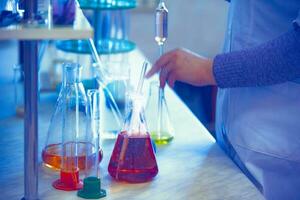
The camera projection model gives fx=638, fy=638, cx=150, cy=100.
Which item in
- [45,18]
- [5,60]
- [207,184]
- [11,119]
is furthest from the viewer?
[5,60]

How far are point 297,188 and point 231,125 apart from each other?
0.19 metres

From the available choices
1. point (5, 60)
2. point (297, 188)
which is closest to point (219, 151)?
point (297, 188)

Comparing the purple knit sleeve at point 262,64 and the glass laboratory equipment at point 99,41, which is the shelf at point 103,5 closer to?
the glass laboratory equipment at point 99,41

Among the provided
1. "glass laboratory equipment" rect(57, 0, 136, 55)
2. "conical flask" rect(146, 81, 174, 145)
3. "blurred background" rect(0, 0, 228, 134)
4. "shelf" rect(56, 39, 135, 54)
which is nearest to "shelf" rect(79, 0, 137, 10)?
"glass laboratory equipment" rect(57, 0, 136, 55)

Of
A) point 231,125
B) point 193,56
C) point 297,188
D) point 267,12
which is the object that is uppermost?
point 267,12

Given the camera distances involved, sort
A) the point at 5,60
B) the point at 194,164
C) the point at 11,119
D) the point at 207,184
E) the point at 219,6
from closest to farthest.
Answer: the point at 207,184 → the point at 194,164 → the point at 11,119 → the point at 5,60 → the point at 219,6

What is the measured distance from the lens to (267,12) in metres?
1.33

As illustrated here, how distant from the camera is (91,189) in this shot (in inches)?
44.3

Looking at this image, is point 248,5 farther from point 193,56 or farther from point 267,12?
point 193,56

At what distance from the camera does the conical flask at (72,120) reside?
1196 millimetres

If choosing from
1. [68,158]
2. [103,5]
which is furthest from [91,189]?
[103,5]

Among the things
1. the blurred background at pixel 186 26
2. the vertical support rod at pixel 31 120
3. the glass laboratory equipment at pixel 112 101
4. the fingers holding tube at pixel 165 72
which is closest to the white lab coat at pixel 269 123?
the fingers holding tube at pixel 165 72

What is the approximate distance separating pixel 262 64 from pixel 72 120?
381 mm

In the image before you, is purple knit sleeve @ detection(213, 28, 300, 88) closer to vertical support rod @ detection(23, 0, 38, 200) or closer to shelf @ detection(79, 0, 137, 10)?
vertical support rod @ detection(23, 0, 38, 200)
